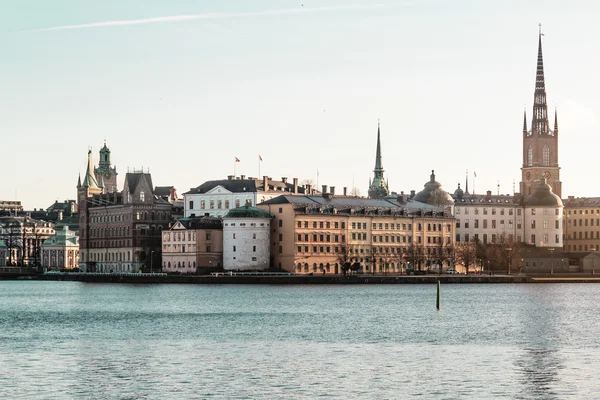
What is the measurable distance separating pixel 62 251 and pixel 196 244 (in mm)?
53325

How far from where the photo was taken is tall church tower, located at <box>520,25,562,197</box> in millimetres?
188500

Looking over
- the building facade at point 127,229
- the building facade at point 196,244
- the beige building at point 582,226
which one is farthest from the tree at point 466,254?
the building facade at point 127,229

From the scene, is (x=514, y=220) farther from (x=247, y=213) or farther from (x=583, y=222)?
(x=247, y=213)

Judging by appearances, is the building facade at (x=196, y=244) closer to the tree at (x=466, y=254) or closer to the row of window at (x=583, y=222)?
the tree at (x=466, y=254)

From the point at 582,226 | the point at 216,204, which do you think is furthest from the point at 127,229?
the point at 582,226

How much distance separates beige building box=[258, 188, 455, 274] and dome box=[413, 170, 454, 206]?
7.74 metres

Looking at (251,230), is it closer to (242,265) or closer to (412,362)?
(242,265)

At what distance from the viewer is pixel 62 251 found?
192 meters

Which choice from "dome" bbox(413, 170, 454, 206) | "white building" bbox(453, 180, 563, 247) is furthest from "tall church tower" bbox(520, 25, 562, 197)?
"dome" bbox(413, 170, 454, 206)

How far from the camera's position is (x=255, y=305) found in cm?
8581

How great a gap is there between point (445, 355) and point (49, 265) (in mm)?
149962

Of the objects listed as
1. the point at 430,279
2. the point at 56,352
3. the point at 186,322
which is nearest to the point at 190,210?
the point at 430,279

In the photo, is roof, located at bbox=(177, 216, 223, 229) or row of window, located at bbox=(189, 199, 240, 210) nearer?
roof, located at bbox=(177, 216, 223, 229)

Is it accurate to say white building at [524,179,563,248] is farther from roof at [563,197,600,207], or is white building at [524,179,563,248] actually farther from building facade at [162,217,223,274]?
building facade at [162,217,223,274]
